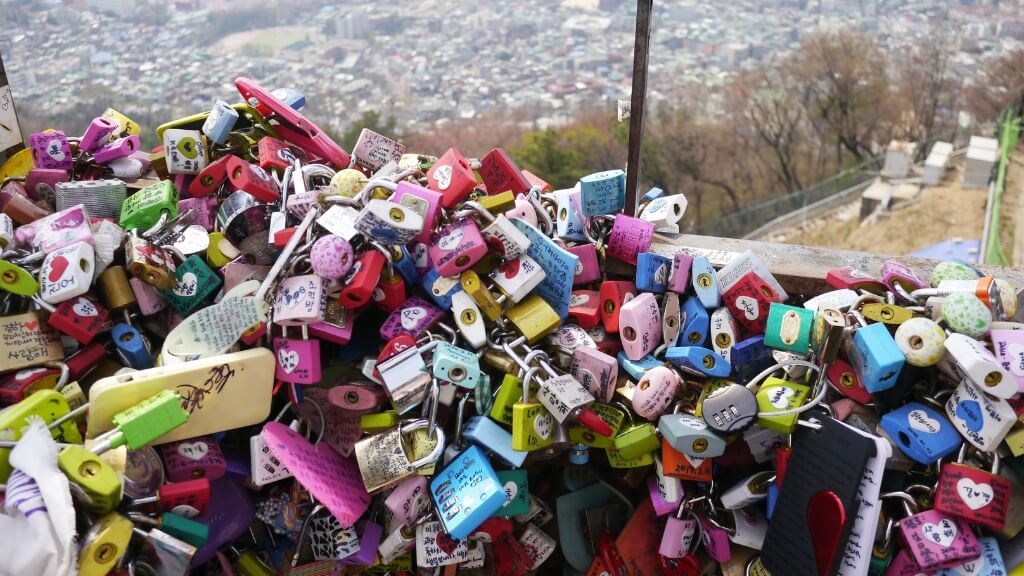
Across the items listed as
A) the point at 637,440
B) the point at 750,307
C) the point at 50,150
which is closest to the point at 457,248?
the point at 637,440

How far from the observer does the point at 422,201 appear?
1.97 meters

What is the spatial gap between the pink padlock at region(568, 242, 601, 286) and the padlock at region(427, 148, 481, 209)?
324 millimetres

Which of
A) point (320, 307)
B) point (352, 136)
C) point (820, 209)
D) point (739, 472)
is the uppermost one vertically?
point (320, 307)

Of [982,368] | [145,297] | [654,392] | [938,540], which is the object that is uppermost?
[145,297]

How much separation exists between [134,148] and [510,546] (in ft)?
5.21

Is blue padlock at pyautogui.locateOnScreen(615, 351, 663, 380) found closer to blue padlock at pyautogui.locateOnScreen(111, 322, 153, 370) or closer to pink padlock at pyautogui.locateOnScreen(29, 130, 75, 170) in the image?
blue padlock at pyautogui.locateOnScreen(111, 322, 153, 370)

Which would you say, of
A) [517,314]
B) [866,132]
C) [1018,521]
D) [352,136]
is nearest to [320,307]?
[517,314]

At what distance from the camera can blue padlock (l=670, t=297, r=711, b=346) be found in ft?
6.79

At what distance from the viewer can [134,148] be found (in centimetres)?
253

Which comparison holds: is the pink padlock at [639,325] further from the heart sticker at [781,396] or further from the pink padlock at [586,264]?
the heart sticker at [781,396]

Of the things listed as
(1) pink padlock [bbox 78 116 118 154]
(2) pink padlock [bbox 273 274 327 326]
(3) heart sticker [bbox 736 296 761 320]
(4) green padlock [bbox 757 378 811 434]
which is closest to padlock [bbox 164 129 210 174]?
(1) pink padlock [bbox 78 116 118 154]

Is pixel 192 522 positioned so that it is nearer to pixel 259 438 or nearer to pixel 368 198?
pixel 259 438

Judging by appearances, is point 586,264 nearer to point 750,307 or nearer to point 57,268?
point 750,307

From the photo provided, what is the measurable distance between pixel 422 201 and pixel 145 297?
2.33ft
